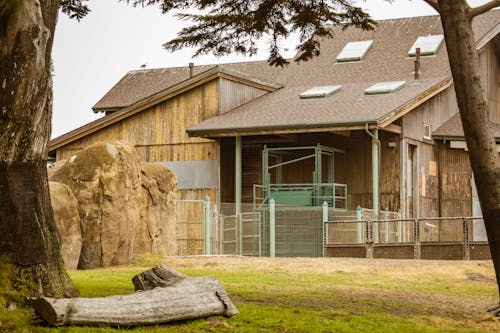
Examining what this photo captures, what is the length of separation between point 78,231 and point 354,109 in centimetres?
1451

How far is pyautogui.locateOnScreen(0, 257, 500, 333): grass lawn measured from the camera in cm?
1205

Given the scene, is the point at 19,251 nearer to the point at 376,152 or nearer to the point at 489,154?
the point at 489,154

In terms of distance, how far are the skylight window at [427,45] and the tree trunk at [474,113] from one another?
79.2ft

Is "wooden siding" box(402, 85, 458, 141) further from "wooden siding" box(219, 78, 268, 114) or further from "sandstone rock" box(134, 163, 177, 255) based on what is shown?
"sandstone rock" box(134, 163, 177, 255)

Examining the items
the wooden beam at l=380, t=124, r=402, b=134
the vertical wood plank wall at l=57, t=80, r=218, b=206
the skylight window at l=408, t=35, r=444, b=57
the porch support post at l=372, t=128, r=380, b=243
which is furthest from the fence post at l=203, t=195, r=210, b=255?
the skylight window at l=408, t=35, r=444, b=57

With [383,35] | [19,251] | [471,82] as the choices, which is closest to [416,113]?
[383,35]

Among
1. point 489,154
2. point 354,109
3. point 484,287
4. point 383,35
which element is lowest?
point 484,287

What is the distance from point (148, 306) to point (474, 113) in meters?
5.51

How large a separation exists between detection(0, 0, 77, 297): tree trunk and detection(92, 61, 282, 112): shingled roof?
31.7 m

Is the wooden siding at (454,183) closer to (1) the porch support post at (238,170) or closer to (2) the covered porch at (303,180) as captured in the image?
(2) the covered porch at (303,180)

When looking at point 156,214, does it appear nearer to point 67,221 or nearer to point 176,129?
point 67,221

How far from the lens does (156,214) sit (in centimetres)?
2416

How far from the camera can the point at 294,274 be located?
65.2 feet

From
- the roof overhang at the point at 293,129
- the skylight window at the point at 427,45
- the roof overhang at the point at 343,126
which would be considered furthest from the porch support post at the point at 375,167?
the skylight window at the point at 427,45
